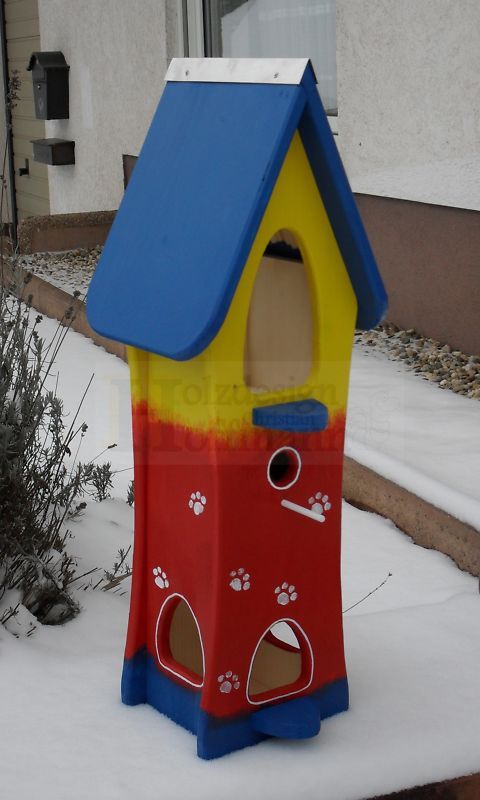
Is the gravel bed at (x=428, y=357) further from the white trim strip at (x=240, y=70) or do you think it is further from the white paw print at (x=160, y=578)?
the white trim strip at (x=240, y=70)

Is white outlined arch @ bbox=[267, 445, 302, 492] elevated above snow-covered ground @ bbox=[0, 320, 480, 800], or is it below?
above

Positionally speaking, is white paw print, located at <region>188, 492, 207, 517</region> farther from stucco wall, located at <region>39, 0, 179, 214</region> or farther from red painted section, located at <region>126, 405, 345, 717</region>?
stucco wall, located at <region>39, 0, 179, 214</region>

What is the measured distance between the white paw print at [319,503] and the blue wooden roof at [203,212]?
35cm

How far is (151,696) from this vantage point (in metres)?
2.37

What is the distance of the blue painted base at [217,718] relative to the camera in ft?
7.09

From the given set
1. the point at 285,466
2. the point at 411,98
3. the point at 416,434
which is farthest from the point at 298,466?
the point at 411,98

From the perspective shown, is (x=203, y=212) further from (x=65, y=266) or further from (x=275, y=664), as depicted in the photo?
(x=65, y=266)

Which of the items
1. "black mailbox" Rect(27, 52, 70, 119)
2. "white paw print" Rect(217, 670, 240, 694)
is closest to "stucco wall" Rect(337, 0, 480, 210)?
"white paw print" Rect(217, 670, 240, 694)

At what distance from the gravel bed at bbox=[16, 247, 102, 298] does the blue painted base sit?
191 inches

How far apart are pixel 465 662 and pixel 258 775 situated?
672 millimetres

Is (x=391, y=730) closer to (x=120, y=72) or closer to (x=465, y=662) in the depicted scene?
(x=465, y=662)

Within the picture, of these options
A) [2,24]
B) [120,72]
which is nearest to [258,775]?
[120,72]

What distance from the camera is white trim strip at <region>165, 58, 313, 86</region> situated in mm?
1949

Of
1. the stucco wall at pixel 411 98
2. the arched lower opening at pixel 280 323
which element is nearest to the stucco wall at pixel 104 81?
the stucco wall at pixel 411 98
